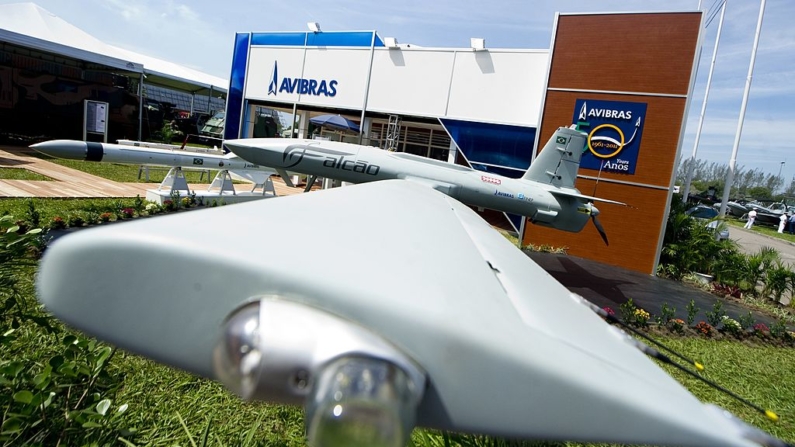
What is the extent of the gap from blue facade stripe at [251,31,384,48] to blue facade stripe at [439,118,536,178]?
4.27 m

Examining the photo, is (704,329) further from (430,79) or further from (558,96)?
(430,79)

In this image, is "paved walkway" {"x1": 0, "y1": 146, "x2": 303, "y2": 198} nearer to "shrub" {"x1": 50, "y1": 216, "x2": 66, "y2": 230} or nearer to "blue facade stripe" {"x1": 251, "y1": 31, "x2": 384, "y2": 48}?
"shrub" {"x1": 50, "y1": 216, "x2": 66, "y2": 230}

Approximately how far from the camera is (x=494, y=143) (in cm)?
1231

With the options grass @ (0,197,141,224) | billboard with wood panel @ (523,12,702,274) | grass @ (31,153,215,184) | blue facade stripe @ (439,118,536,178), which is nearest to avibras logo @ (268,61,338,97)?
grass @ (31,153,215,184)

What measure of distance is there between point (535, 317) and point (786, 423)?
493cm

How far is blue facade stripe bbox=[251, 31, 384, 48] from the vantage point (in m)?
14.1

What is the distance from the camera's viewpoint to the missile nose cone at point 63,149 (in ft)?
25.9

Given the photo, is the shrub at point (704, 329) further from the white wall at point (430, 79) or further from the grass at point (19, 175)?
the grass at point (19, 175)

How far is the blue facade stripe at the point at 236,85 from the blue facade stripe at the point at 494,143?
9.90 m

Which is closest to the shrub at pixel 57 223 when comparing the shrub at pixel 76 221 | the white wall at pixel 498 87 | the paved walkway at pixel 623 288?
the shrub at pixel 76 221

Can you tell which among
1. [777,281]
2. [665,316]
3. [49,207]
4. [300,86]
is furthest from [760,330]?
[300,86]

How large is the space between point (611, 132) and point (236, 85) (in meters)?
15.3

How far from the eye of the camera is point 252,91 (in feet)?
56.2

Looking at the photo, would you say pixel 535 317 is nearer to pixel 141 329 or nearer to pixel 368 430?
pixel 368 430
